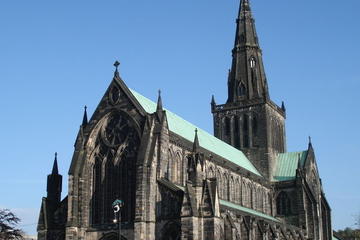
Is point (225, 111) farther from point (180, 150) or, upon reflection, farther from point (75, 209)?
point (75, 209)

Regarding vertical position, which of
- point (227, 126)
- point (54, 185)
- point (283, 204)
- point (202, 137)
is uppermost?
point (227, 126)

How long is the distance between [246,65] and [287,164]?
50.9 ft

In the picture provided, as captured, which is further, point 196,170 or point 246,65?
point 246,65

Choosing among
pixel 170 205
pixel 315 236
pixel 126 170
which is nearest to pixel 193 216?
pixel 170 205

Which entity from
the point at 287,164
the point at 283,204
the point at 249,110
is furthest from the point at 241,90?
the point at 283,204

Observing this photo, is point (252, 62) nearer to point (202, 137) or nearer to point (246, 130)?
point (246, 130)

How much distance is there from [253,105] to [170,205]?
35709mm

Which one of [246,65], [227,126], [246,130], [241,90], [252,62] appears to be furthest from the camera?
[252,62]

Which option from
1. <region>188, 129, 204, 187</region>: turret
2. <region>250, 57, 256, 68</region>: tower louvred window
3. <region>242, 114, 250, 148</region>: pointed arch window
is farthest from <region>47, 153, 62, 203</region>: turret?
<region>250, 57, 256, 68</region>: tower louvred window

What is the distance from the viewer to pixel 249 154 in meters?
83.1

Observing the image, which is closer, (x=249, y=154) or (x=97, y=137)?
(x=97, y=137)

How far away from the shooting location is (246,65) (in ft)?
283

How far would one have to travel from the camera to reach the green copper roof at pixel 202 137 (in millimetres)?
60438

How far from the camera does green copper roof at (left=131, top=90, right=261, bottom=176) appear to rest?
2379 inches
